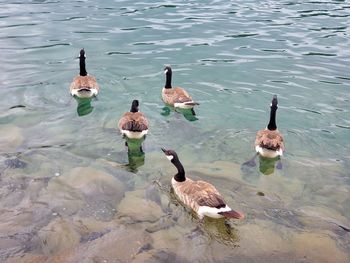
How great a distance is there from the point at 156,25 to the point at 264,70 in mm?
8626

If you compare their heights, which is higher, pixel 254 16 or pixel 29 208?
pixel 254 16

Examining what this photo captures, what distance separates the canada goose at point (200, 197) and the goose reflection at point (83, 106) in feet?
17.1

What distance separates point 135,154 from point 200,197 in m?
3.44

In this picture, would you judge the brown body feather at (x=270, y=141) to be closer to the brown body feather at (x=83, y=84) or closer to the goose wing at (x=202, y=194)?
the goose wing at (x=202, y=194)

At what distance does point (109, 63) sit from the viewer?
2006 centimetres

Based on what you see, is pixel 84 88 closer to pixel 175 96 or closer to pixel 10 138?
pixel 175 96

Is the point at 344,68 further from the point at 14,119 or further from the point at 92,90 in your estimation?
the point at 14,119

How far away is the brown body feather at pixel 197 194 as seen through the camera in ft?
32.4

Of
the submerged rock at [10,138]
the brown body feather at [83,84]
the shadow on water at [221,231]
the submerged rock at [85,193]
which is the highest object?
the brown body feather at [83,84]

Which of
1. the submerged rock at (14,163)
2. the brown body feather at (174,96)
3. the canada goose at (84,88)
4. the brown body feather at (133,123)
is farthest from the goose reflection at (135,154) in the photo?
the canada goose at (84,88)

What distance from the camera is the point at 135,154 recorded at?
13039mm

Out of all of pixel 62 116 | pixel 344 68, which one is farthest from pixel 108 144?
pixel 344 68

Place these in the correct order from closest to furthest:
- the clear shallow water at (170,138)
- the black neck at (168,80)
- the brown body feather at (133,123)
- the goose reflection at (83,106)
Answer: the clear shallow water at (170,138)
the brown body feather at (133,123)
the goose reflection at (83,106)
the black neck at (168,80)

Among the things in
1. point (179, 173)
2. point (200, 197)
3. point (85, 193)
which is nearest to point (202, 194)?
point (200, 197)
